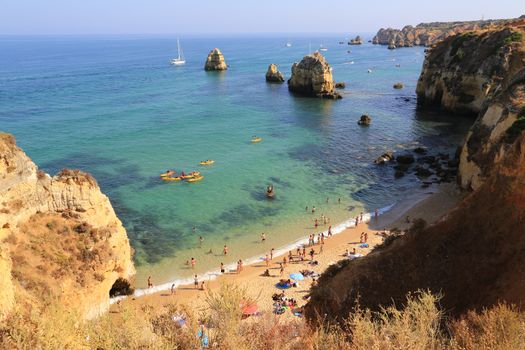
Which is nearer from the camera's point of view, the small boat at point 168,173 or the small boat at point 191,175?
the small boat at point 191,175

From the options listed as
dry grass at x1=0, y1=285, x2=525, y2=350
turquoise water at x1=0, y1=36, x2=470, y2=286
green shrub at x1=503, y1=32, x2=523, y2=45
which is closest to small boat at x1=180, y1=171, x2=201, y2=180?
turquoise water at x1=0, y1=36, x2=470, y2=286

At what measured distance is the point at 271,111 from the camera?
69438 millimetres

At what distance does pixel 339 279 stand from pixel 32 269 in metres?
14.4

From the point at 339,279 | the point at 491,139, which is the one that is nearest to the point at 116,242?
the point at 339,279

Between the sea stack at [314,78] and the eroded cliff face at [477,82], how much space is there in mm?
16701

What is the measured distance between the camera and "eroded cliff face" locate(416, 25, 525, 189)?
32.3m

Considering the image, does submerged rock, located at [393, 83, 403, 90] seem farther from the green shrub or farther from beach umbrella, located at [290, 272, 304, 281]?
beach umbrella, located at [290, 272, 304, 281]

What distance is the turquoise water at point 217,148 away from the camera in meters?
32.9

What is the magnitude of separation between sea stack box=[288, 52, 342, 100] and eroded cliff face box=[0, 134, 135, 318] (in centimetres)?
6139

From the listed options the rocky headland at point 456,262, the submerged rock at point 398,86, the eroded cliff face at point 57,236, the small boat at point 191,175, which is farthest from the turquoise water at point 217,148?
the rocky headland at point 456,262

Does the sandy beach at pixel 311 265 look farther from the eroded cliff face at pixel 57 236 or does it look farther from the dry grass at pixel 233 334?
the dry grass at pixel 233 334

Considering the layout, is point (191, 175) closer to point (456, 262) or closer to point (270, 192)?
point (270, 192)

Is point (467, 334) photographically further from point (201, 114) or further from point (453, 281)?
point (201, 114)

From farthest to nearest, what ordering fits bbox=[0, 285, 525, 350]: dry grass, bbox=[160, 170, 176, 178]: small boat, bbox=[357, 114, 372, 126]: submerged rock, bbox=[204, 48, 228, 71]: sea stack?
1. bbox=[204, 48, 228, 71]: sea stack
2. bbox=[357, 114, 372, 126]: submerged rock
3. bbox=[160, 170, 176, 178]: small boat
4. bbox=[0, 285, 525, 350]: dry grass
